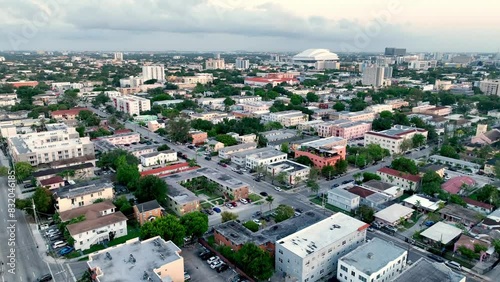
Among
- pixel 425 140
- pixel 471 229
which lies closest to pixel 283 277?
pixel 471 229

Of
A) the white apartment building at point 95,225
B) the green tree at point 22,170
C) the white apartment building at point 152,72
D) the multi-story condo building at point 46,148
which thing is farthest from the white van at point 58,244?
the white apartment building at point 152,72

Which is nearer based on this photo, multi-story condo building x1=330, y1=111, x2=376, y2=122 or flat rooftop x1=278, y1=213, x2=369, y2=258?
flat rooftop x1=278, y1=213, x2=369, y2=258

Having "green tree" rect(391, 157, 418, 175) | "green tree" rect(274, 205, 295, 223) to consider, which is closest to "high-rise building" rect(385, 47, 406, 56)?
"green tree" rect(391, 157, 418, 175)

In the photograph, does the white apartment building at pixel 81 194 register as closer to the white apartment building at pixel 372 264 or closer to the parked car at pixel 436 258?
the white apartment building at pixel 372 264

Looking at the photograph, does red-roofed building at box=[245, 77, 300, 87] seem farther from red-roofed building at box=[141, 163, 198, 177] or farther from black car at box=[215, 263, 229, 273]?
black car at box=[215, 263, 229, 273]

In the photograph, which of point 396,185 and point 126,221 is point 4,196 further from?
point 396,185

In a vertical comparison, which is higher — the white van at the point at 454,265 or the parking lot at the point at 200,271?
the white van at the point at 454,265
